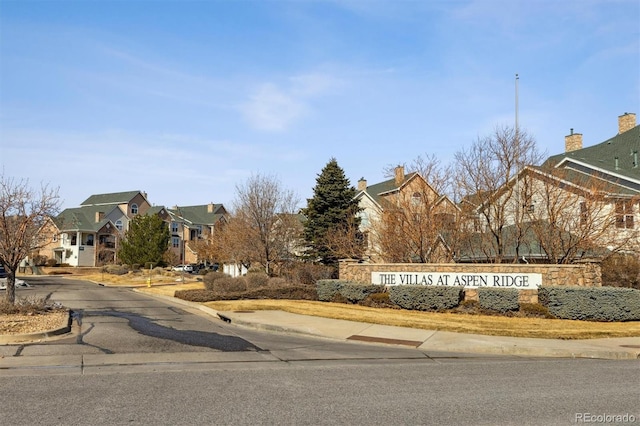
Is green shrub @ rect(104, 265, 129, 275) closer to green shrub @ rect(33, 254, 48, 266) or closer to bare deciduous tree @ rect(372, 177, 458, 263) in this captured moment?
green shrub @ rect(33, 254, 48, 266)

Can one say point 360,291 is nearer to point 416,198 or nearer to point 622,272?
point 416,198

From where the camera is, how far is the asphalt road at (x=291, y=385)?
6.68 metres

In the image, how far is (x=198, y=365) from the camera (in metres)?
10.0

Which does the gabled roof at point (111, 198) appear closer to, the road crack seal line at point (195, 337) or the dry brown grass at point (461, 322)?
the dry brown grass at point (461, 322)

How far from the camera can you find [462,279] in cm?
2105

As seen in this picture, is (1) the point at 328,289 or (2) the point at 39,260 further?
(2) the point at 39,260

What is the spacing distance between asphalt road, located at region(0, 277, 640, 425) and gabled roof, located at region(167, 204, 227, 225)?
72.1 meters

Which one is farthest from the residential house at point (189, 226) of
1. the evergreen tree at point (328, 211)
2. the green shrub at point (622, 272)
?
the green shrub at point (622, 272)

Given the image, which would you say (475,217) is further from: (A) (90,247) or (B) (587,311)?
(A) (90,247)

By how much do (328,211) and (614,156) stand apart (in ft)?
66.0

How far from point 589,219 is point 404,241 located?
8.31 m

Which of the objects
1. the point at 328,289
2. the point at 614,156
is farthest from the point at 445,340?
the point at 614,156

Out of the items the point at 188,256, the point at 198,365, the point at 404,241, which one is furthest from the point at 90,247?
the point at 198,365

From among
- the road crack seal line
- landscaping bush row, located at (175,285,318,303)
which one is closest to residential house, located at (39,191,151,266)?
landscaping bush row, located at (175,285,318,303)
